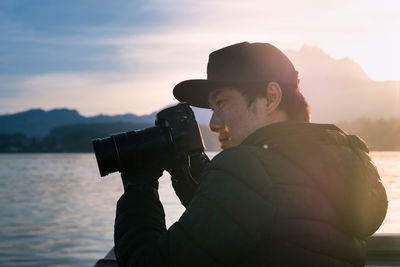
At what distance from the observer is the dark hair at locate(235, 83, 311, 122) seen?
1.57 meters

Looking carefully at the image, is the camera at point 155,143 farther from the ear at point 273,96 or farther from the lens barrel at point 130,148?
the ear at point 273,96

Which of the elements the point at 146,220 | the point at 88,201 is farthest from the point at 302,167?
the point at 88,201

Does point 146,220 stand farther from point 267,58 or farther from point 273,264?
point 267,58

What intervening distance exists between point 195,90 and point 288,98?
0.36 metres

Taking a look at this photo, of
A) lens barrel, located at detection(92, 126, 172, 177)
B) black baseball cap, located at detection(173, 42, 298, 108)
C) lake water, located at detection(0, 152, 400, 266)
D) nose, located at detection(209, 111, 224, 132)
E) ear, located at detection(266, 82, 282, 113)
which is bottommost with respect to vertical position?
lake water, located at detection(0, 152, 400, 266)

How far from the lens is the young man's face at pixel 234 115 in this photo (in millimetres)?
1574

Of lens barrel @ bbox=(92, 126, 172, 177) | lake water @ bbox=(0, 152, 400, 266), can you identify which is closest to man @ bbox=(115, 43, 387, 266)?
lens barrel @ bbox=(92, 126, 172, 177)

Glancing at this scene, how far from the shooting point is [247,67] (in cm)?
158

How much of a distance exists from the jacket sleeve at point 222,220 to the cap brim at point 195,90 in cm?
37

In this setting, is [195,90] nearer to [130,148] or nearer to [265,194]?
[130,148]

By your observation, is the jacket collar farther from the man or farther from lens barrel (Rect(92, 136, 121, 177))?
lens barrel (Rect(92, 136, 121, 177))

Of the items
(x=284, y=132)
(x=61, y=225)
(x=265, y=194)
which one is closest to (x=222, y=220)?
(x=265, y=194)

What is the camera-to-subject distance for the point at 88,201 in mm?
35781

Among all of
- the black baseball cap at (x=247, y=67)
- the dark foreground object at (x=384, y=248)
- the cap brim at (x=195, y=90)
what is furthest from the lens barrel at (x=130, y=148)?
the dark foreground object at (x=384, y=248)
